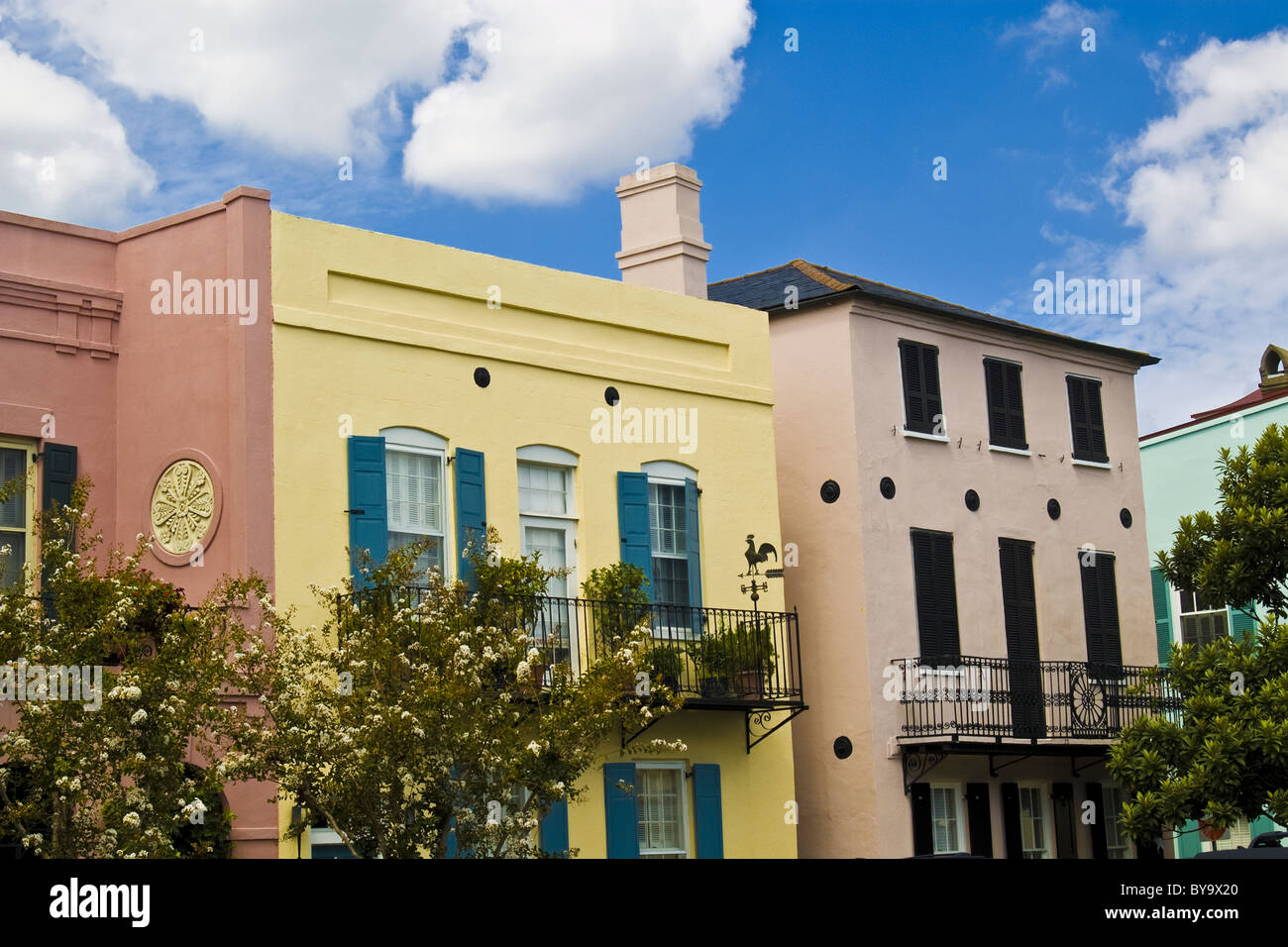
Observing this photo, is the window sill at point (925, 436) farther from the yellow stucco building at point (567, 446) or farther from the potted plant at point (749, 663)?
the potted plant at point (749, 663)

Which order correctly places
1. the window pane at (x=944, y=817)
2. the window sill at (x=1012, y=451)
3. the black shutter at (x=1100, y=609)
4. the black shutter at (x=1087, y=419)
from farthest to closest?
the black shutter at (x=1087, y=419)
the black shutter at (x=1100, y=609)
the window sill at (x=1012, y=451)
the window pane at (x=944, y=817)

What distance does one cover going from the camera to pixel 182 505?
16.2 metres

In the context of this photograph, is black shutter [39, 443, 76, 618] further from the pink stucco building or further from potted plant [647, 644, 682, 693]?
potted plant [647, 644, 682, 693]

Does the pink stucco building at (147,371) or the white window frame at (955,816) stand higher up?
the pink stucco building at (147,371)

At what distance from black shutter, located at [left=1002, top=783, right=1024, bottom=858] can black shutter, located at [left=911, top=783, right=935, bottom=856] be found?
1553 millimetres

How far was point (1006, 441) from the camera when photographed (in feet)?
79.3

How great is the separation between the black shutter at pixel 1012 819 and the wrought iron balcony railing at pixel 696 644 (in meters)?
4.27

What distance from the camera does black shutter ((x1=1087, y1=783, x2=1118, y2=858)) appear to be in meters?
24.0

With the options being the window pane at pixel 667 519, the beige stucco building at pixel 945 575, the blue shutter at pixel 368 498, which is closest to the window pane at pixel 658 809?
the window pane at pixel 667 519

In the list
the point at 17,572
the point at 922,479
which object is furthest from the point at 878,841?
the point at 17,572

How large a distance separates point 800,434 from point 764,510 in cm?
226

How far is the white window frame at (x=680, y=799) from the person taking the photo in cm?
1852

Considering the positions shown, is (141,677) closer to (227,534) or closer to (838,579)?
(227,534)

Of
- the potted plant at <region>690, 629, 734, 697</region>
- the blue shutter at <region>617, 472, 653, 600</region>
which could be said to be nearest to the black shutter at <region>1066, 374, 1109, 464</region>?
the potted plant at <region>690, 629, 734, 697</region>
